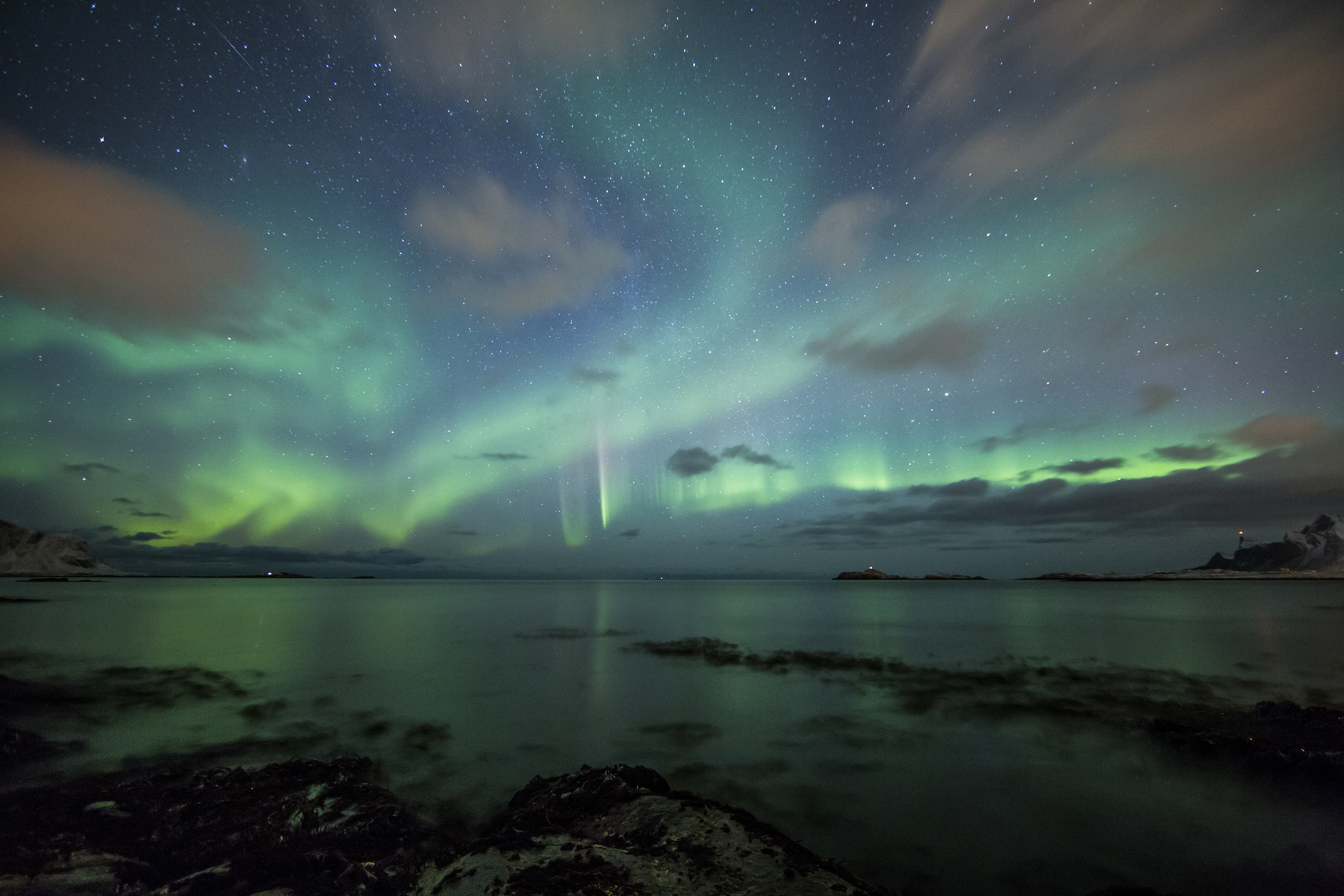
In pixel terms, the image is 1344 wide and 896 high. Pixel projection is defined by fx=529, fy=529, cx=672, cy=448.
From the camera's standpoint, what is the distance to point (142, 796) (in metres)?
8.01

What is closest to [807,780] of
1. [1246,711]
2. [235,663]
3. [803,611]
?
[1246,711]

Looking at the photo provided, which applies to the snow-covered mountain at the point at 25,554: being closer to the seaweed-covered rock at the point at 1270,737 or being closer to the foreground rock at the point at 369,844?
the foreground rock at the point at 369,844

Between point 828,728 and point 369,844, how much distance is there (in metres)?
11.5

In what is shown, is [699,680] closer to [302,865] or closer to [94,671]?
[302,865]

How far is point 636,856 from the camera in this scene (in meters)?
5.95

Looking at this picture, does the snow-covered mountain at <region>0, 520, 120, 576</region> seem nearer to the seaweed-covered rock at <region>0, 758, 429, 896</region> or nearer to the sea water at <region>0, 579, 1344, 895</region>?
the sea water at <region>0, 579, 1344, 895</region>

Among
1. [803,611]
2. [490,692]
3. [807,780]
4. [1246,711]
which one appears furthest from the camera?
[803,611]

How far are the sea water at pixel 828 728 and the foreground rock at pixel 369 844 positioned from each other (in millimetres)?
2124

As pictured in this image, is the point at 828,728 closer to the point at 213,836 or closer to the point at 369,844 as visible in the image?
the point at 369,844

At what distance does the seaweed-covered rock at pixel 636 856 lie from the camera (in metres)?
5.37

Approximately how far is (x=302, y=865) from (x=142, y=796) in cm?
402

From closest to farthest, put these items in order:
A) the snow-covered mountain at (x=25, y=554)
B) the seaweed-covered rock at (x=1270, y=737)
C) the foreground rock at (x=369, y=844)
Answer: the foreground rock at (x=369, y=844) → the seaweed-covered rock at (x=1270, y=737) → the snow-covered mountain at (x=25, y=554)

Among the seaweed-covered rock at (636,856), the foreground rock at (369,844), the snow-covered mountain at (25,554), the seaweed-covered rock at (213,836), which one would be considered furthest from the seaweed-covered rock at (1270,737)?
the snow-covered mountain at (25,554)

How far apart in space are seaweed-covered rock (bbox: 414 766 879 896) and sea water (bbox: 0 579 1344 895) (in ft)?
7.75
